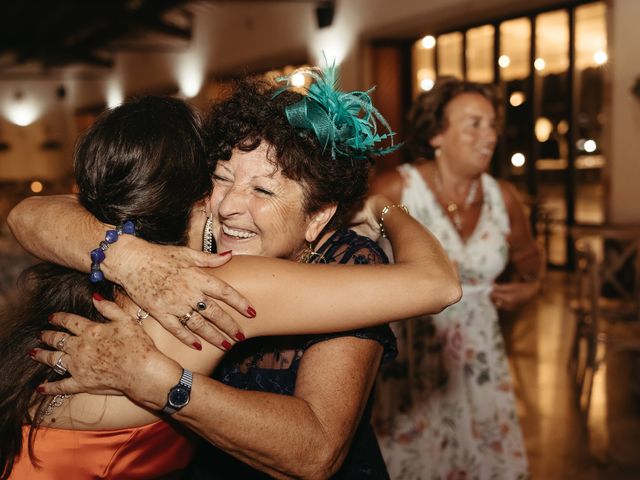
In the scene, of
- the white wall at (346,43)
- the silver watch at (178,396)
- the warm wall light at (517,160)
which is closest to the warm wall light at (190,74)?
the white wall at (346,43)

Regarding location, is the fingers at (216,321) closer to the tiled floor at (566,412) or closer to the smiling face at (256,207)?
the smiling face at (256,207)

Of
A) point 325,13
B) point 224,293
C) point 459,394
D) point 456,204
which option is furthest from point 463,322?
point 325,13

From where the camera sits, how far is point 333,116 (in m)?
1.32

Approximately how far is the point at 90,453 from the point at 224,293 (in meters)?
0.42

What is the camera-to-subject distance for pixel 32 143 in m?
17.0

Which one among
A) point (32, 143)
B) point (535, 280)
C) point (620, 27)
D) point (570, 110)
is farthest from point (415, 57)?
point (32, 143)

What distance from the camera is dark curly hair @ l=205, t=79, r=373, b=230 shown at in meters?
1.38

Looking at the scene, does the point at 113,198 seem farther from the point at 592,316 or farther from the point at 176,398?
the point at 592,316

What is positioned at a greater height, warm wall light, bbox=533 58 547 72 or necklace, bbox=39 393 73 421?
warm wall light, bbox=533 58 547 72

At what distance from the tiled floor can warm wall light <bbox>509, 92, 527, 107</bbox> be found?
336 centimetres

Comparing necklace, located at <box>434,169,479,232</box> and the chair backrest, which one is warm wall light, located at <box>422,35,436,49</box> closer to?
the chair backrest

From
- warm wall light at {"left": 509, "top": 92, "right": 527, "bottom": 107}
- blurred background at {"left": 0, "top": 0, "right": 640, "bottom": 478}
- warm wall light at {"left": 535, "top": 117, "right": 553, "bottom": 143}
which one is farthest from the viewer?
warm wall light at {"left": 509, "top": 92, "right": 527, "bottom": 107}

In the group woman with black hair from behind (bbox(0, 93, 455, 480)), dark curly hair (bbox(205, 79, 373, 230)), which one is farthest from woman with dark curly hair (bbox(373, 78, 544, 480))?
woman with black hair from behind (bbox(0, 93, 455, 480))

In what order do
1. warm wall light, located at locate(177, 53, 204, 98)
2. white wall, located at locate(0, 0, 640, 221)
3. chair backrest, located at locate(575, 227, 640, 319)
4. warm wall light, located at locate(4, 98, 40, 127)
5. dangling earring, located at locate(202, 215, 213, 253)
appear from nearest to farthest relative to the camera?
1. dangling earring, located at locate(202, 215, 213, 253)
2. chair backrest, located at locate(575, 227, 640, 319)
3. white wall, located at locate(0, 0, 640, 221)
4. warm wall light, located at locate(177, 53, 204, 98)
5. warm wall light, located at locate(4, 98, 40, 127)
